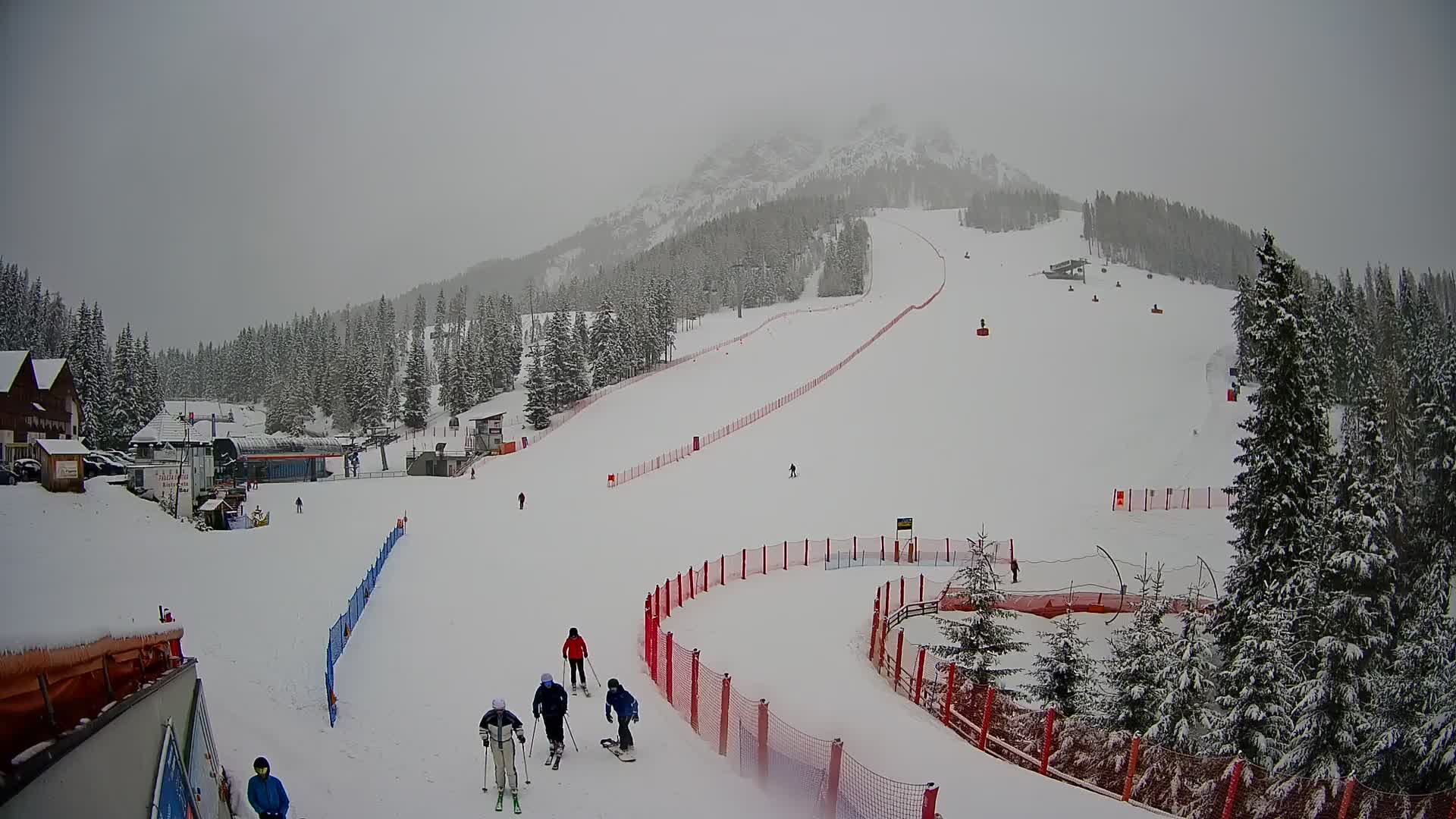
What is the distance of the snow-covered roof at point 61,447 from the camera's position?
27.4 metres

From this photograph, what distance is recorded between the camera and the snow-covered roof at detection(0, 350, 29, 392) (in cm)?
1453

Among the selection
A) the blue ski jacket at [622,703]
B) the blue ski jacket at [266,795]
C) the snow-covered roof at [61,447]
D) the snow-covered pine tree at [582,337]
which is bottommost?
the blue ski jacket at [622,703]

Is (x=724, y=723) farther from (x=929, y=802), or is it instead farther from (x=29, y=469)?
(x=29, y=469)

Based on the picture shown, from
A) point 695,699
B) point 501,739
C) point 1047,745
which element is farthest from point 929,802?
point 695,699

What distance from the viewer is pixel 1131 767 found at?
10312 millimetres

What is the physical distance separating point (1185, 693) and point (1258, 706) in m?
1.77

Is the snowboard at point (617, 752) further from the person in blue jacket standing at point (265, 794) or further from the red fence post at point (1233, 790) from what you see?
the red fence post at point (1233, 790)

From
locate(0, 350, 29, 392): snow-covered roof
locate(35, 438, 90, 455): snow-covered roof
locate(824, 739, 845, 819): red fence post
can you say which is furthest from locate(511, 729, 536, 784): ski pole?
locate(35, 438, 90, 455): snow-covered roof

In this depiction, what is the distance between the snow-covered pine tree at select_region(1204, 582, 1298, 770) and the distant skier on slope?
1304cm

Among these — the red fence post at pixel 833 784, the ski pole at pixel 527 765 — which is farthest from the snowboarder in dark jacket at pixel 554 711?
the red fence post at pixel 833 784

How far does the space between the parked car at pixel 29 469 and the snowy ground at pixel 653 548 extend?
1.53m

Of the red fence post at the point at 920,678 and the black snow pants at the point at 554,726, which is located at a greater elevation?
the black snow pants at the point at 554,726

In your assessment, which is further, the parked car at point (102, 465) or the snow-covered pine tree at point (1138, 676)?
the parked car at point (102, 465)

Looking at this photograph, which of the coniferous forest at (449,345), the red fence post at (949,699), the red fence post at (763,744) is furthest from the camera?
the coniferous forest at (449,345)
